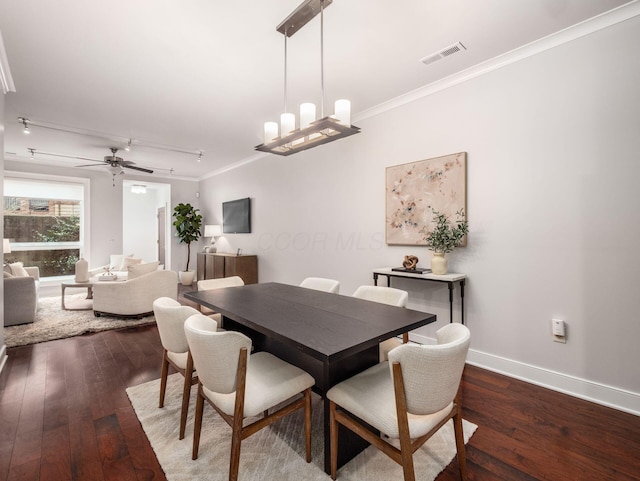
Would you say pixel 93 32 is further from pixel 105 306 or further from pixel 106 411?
pixel 105 306

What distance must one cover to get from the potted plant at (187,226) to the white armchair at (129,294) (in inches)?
109

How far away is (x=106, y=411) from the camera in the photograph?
2111 millimetres

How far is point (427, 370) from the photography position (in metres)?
1.15

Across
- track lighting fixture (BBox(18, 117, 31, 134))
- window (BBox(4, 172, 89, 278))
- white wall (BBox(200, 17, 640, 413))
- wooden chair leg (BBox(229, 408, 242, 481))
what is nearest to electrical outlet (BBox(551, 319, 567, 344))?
white wall (BBox(200, 17, 640, 413))

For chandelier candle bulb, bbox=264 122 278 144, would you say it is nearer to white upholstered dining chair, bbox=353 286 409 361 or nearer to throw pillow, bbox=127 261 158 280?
white upholstered dining chair, bbox=353 286 409 361

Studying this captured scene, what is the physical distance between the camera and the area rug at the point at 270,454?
1.52 meters

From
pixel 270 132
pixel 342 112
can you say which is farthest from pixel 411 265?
pixel 270 132

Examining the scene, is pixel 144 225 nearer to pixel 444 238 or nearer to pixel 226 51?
pixel 226 51

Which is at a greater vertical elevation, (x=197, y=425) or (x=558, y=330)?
(x=558, y=330)

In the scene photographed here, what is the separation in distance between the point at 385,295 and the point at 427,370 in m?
1.23

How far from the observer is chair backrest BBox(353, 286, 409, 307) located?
2.25 m

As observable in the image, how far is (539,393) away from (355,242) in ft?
7.46

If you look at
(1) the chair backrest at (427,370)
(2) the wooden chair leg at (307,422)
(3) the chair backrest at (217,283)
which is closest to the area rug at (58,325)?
(3) the chair backrest at (217,283)

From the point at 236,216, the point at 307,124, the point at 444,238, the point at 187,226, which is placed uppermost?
the point at 307,124
